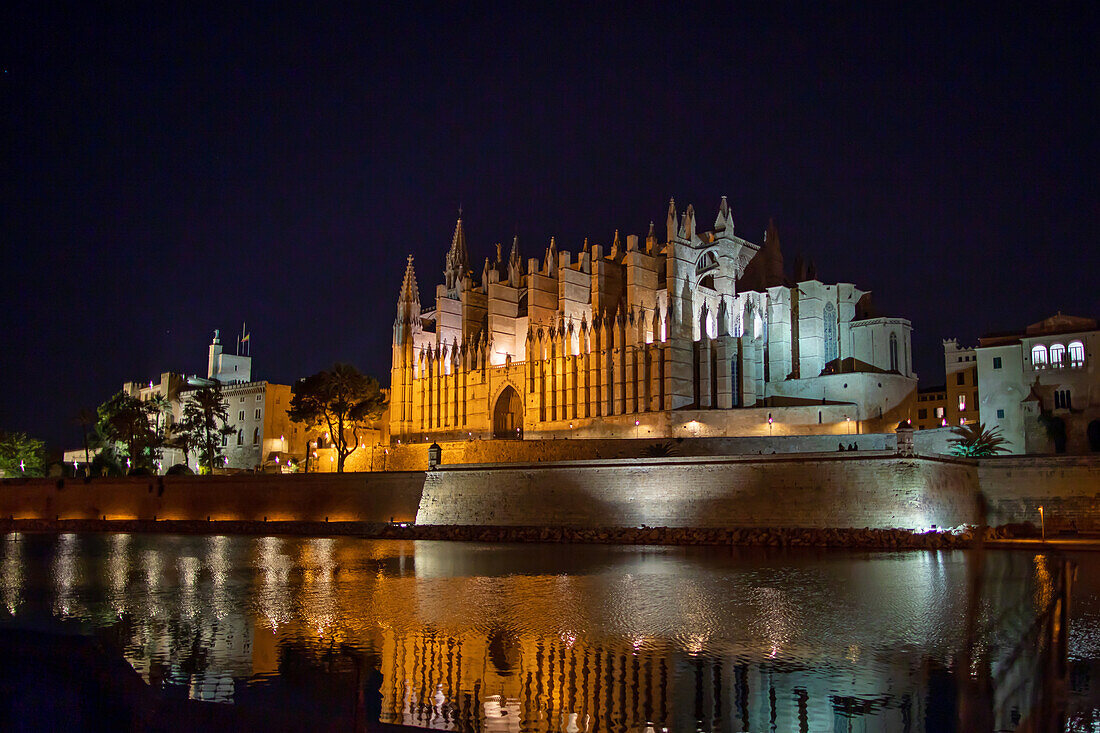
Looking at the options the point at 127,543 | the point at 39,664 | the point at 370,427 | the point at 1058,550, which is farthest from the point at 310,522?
the point at 39,664

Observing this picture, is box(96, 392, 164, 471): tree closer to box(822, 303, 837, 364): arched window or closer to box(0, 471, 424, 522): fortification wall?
box(0, 471, 424, 522): fortification wall

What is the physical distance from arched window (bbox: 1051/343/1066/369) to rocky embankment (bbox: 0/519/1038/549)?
9398 mm

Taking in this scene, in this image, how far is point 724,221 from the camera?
54562mm

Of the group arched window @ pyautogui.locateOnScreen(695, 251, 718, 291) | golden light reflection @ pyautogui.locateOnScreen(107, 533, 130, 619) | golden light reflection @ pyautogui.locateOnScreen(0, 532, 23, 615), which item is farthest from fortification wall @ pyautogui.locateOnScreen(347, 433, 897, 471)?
golden light reflection @ pyautogui.locateOnScreen(0, 532, 23, 615)

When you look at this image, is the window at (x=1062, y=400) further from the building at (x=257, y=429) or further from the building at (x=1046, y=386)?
the building at (x=257, y=429)

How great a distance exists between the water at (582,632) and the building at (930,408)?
75.2 feet

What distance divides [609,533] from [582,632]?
64.3 feet

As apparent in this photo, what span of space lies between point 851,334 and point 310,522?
27.6 metres

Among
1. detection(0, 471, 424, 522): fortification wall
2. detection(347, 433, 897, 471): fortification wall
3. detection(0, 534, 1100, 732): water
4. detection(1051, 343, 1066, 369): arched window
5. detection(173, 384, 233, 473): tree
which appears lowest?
detection(0, 534, 1100, 732): water

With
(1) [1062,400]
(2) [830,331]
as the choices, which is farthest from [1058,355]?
(2) [830,331]

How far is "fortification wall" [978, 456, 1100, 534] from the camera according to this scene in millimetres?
30000

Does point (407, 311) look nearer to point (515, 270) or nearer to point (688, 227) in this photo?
point (515, 270)

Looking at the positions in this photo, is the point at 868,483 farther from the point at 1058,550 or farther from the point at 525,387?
the point at 525,387

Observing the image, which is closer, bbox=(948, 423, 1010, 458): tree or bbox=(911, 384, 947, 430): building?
bbox=(948, 423, 1010, 458): tree
